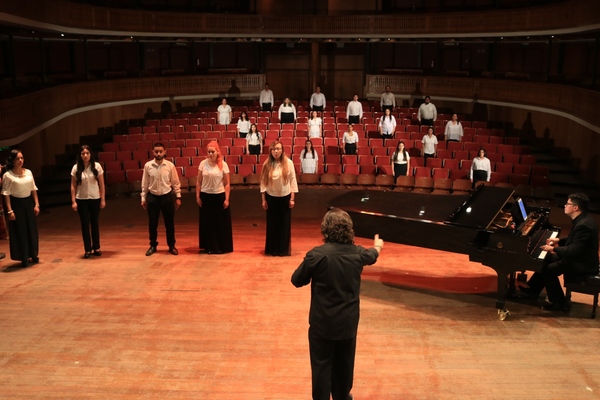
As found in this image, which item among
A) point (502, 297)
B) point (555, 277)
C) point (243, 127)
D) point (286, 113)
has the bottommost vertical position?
point (502, 297)

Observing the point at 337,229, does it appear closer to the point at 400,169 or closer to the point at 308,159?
the point at 400,169

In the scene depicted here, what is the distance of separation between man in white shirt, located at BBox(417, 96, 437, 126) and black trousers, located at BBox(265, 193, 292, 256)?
29.0ft

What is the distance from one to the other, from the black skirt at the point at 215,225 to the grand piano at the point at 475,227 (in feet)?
5.44

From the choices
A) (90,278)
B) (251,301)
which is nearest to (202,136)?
(90,278)

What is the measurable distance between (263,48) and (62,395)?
1982 centimetres

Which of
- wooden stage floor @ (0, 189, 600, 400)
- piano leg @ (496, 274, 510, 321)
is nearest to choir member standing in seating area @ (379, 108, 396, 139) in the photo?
wooden stage floor @ (0, 189, 600, 400)

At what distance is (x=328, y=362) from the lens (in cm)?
401

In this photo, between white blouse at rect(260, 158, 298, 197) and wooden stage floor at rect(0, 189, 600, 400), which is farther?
white blouse at rect(260, 158, 298, 197)

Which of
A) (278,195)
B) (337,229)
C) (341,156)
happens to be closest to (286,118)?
(341,156)

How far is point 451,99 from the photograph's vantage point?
19.4 m

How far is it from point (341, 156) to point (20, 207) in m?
7.77

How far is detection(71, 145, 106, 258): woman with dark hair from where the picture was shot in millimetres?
7777

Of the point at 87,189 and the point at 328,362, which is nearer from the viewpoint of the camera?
the point at 328,362

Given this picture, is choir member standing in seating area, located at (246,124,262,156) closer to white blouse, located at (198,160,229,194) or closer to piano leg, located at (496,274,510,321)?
white blouse, located at (198,160,229,194)
